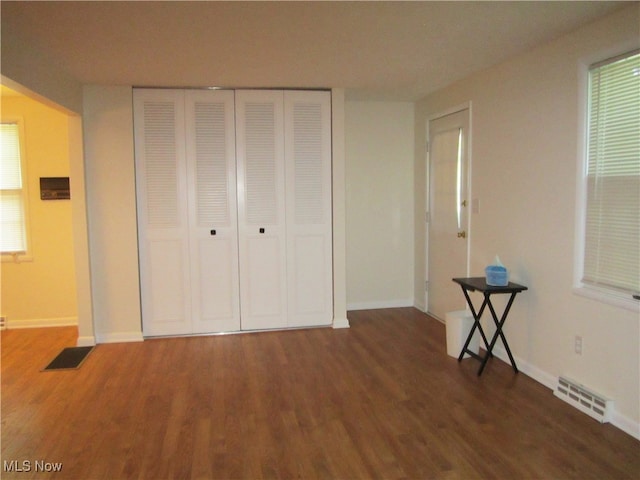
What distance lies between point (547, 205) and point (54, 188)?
4.93 metres

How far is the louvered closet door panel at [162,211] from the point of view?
15.0ft

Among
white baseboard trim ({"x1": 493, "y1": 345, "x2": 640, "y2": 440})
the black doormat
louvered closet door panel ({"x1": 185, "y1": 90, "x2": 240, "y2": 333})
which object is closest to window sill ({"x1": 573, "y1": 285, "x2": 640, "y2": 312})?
white baseboard trim ({"x1": 493, "y1": 345, "x2": 640, "y2": 440})

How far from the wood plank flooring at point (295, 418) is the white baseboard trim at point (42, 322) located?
0.85m

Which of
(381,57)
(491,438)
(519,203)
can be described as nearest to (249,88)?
(381,57)

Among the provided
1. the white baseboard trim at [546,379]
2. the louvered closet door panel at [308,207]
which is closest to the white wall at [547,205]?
the white baseboard trim at [546,379]

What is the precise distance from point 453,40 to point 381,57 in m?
0.60

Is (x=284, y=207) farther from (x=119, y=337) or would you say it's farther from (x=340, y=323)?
(x=119, y=337)

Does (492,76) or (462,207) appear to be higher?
(492,76)

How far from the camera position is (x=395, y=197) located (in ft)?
18.6

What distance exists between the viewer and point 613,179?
113 inches

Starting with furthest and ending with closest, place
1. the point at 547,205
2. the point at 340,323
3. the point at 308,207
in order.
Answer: the point at 340,323, the point at 308,207, the point at 547,205

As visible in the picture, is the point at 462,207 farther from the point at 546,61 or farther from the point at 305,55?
the point at 305,55

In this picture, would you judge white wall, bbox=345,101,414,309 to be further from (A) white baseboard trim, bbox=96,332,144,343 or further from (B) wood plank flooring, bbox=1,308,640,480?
(A) white baseboard trim, bbox=96,332,144,343

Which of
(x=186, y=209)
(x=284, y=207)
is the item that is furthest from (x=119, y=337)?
(x=284, y=207)
